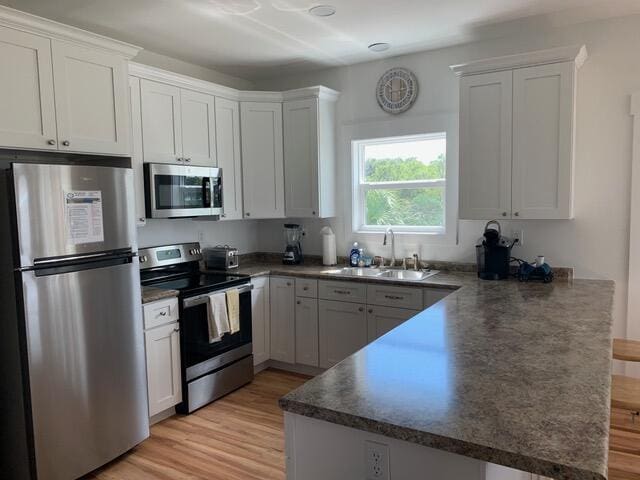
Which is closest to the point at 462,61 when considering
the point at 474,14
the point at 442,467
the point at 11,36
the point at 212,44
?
the point at 474,14

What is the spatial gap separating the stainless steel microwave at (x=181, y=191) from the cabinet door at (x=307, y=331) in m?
1.06

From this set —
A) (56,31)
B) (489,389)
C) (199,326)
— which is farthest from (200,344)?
(489,389)

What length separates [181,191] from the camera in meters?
3.56

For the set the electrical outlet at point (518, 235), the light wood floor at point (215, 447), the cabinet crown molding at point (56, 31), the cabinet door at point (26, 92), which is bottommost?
the light wood floor at point (215, 447)

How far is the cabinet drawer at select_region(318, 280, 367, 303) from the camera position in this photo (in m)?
3.65

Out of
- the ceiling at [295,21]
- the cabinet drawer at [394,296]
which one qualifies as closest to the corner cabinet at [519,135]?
the ceiling at [295,21]

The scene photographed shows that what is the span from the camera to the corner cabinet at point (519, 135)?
10.0 ft

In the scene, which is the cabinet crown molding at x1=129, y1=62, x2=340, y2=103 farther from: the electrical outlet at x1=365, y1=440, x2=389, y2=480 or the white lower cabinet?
the electrical outlet at x1=365, y1=440, x2=389, y2=480

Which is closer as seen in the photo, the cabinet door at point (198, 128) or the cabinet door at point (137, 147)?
the cabinet door at point (137, 147)

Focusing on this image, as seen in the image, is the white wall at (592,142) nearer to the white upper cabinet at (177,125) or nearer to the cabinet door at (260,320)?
the cabinet door at (260,320)

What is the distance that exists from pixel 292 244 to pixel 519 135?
221cm

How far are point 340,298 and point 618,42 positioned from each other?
265cm

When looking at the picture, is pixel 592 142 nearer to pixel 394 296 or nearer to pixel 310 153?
pixel 394 296

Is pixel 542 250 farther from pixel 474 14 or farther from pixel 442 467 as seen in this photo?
pixel 442 467
